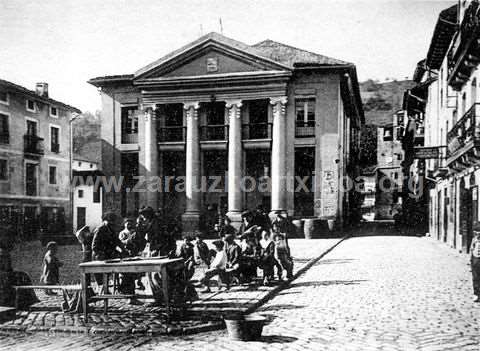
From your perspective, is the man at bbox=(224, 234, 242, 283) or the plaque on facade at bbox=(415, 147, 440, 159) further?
the plaque on facade at bbox=(415, 147, 440, 159)

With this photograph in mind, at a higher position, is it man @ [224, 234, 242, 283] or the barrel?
man @ [224, 234, 242, 283]

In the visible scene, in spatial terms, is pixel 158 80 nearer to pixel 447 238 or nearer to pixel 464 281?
pixel 447 238

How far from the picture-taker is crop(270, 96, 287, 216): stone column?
2939 cm

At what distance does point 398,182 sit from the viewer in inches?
2463

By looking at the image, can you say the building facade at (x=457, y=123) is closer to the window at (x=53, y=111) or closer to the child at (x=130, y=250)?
the child at (x=130, y=250)

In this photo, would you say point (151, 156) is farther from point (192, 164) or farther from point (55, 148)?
point (55, 148)

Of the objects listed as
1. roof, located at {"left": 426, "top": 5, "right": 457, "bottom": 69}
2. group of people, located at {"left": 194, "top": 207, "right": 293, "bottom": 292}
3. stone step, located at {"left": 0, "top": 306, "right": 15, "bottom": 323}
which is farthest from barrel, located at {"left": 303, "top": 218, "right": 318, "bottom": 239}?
stone step, located at {"left": 0, "top": 306, "right": 15, "bottom": 323}

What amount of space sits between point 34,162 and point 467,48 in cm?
2512

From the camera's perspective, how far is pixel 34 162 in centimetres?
3102

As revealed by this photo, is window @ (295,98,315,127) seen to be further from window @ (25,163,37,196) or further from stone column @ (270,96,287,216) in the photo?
window @ (25,163,37,196)

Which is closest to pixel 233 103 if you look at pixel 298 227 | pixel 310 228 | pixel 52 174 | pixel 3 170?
pixel 298 227

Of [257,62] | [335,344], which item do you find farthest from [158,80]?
[335,344]

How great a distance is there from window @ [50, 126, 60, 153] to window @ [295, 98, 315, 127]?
1608cm

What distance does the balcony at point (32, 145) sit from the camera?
30.6m
